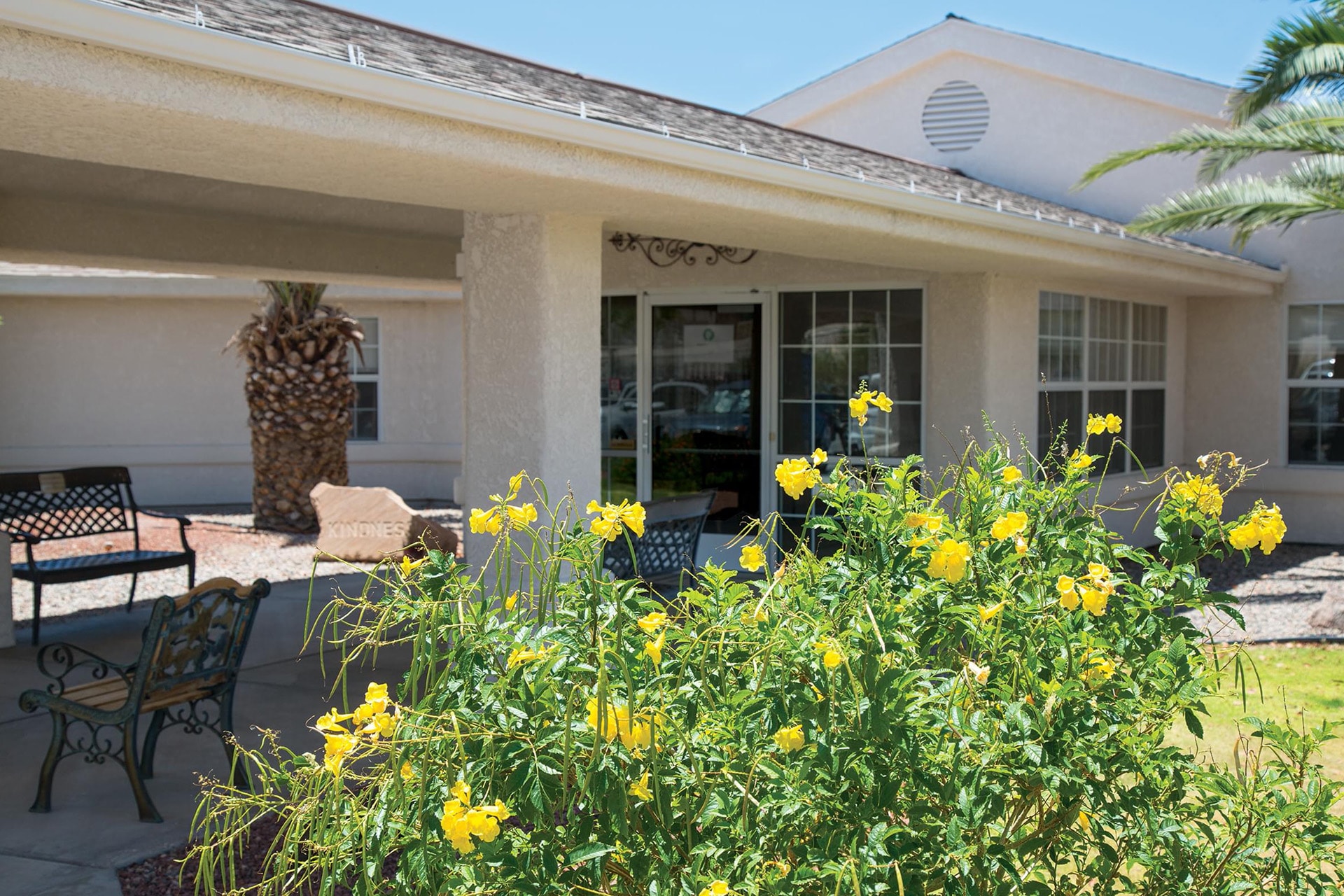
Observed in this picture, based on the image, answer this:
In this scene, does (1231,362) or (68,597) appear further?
(1231,362)

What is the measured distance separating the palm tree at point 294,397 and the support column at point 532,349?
8283mm

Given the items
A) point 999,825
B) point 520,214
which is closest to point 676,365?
point 520,214

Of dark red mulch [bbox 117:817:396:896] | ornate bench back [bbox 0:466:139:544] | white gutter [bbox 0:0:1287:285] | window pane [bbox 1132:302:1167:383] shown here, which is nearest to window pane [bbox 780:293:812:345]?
white gutter [bbox 0:0:1287:285]

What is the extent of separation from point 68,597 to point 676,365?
5.81 m

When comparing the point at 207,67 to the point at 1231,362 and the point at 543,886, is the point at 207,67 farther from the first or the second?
the point at 1231,362

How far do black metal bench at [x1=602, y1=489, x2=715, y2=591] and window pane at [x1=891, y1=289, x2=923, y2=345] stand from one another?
10.9 feet

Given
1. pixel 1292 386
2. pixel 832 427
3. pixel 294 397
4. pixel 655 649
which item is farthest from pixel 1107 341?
pixel 655 649

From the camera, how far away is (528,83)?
6594 millimetres

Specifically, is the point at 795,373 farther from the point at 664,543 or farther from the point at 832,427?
the point at 664,543

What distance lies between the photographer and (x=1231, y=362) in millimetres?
15016

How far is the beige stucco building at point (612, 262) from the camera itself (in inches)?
198

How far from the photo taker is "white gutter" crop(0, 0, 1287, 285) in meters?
3.95

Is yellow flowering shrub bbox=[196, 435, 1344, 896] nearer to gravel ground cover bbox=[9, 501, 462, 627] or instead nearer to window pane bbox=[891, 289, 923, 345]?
gravel ground cover bbox=[9, 501, 462, 627]

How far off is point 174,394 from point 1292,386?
14881 millimetres
